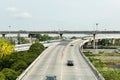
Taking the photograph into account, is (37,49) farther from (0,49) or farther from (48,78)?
(48,78)

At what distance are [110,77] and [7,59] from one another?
115 ft

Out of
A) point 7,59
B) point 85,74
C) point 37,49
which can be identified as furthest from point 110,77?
point 37,49

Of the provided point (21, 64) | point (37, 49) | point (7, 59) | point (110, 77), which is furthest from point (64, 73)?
point (37, 49)

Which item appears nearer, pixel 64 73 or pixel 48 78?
pixel 48 78

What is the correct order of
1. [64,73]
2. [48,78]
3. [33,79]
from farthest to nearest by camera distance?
1. [64,73]
2. [33,79]
3. [48,78]

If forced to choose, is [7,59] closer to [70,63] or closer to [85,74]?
[70,63]

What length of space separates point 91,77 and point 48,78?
34.9 feet

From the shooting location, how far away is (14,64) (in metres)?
80.8

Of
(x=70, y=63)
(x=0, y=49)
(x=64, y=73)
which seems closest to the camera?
(x=64, y=73)

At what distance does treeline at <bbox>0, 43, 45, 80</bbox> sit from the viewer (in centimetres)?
6303

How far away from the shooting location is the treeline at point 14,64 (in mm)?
63031

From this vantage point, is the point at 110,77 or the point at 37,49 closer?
the point at 110,77

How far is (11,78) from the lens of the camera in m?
62.4

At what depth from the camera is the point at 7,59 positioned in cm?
9575
